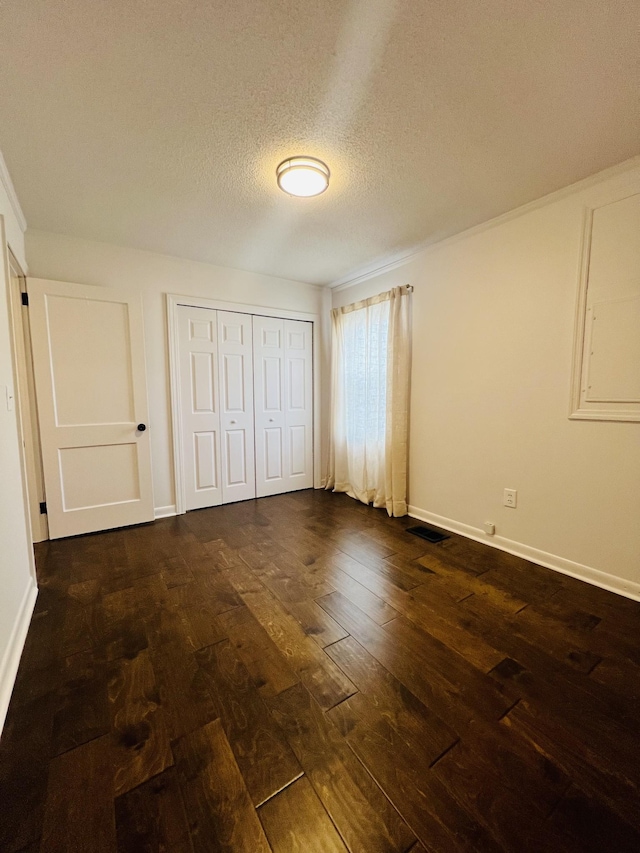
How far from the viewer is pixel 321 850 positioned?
2.85 ft

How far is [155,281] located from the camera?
3.13 meters

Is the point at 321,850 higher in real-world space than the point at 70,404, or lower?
lower

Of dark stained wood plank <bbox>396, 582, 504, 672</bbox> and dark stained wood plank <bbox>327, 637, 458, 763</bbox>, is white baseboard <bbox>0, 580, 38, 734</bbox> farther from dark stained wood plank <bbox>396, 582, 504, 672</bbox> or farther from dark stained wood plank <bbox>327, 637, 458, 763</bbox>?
dark stained wood plank <bbox>396, 582, 504, 672</bbox>

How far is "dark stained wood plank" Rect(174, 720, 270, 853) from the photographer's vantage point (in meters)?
0.89

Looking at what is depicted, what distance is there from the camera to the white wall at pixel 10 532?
142cm

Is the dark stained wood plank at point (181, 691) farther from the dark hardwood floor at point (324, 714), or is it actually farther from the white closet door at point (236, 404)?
the white closet door at point (236, 404)

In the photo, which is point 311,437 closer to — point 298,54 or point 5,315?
point 5,315

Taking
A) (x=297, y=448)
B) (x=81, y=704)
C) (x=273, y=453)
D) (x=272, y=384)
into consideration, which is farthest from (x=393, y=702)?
(x=272, y=384)

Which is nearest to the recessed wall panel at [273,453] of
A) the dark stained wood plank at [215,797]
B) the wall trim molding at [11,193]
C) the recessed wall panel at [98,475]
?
the recessed wall panel at [98,475]

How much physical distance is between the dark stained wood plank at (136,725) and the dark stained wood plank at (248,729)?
20 cm

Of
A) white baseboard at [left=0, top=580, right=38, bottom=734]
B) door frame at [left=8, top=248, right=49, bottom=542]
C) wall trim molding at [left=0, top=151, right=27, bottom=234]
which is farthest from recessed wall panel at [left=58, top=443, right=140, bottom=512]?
wall trim molding at [left=0, top=151, right=27, bottom=234]

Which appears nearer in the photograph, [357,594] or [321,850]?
[321,850]

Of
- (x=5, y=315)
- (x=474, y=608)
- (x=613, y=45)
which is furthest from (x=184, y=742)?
(x=613, y=45)

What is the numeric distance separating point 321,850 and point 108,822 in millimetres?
594
